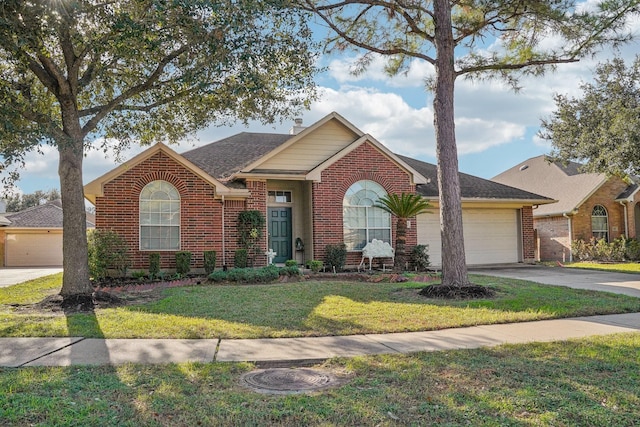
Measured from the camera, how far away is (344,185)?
16.4 m

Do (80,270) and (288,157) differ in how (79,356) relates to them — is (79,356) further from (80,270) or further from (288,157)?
(288,157)

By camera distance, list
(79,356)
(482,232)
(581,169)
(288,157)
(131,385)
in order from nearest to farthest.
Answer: (131,385), (79,356), (288,157), (482,232), (581,169)

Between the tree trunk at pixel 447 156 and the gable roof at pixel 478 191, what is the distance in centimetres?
735

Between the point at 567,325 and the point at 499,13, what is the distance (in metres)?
7.92

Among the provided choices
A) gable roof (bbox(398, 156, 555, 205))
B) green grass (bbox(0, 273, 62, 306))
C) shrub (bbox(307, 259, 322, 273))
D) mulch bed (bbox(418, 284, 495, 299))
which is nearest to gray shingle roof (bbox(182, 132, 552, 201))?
gable roof (bbox(398, 156, 555, 205))

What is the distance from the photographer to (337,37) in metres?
13.3

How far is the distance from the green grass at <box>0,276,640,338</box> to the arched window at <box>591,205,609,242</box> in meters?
14.3

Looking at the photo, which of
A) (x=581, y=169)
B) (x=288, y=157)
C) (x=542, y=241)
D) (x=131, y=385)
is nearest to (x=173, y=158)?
(x=288, y=157)

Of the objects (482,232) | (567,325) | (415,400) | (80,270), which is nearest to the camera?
(415,400)

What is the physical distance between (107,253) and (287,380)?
1028 cm

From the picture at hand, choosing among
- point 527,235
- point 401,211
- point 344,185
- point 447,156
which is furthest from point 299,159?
point 527,235

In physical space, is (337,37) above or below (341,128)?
above

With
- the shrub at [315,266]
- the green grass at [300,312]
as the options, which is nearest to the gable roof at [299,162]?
the shrub at [315,266]

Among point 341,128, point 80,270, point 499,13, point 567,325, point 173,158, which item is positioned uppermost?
point 499,13
